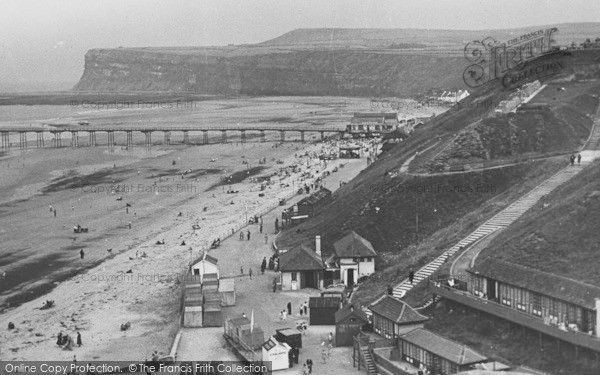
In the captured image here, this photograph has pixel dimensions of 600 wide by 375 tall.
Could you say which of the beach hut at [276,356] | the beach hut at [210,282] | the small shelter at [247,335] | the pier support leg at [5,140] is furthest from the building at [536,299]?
the pier support leg at [5,140]

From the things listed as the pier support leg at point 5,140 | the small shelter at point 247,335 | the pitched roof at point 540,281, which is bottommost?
the pier support leg at point 5,140

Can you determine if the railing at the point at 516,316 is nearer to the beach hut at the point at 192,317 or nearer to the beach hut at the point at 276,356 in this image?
the beach hut at the point at 276,356

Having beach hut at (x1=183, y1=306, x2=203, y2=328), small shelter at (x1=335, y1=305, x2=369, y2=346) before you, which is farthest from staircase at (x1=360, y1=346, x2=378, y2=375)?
beach hut at (x1=183, y1=306, x2=203, y2=328)

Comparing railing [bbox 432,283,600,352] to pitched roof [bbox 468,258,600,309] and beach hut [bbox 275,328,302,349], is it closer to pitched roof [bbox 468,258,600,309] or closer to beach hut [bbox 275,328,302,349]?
pitched roof [bbox 468,258,600,309]

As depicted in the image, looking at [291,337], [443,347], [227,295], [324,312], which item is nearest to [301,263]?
[227,295]

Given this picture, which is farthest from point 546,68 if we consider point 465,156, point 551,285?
point 551,285
